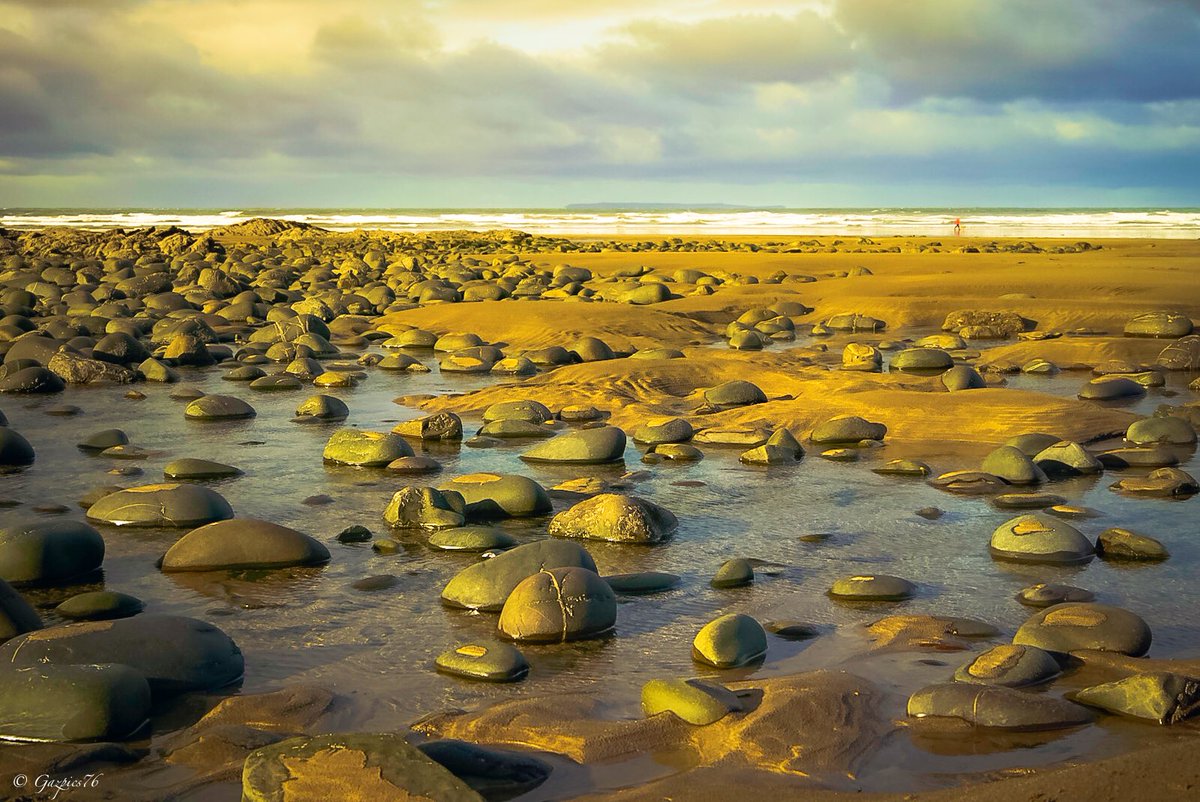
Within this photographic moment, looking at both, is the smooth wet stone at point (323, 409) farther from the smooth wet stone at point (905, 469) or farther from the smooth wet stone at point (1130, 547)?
the smooth wet stone at point (1130, 547)

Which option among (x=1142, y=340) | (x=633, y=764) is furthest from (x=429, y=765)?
(x=1142, y=340)

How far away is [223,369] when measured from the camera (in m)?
12.0

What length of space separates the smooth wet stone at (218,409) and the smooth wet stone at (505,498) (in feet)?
11.3

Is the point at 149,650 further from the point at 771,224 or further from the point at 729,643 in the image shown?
the point at 771,224

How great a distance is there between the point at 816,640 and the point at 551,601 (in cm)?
95

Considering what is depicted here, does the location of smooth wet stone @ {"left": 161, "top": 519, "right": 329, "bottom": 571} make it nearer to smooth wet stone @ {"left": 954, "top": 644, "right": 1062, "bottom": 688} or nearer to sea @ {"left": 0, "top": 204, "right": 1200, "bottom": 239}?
smooth wet stone @ {"left": 954, "top": 644, "right": 1062, "bottom": 688}

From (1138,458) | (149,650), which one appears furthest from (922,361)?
(149,650)

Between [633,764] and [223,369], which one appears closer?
[633,764]

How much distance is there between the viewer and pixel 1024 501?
6145mm

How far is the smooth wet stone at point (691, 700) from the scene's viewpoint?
137 inches

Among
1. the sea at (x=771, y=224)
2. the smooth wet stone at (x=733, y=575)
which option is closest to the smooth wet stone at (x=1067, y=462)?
the smooth wet stone at (x=733, y=575)

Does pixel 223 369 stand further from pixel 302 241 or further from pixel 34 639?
pixel 302 241

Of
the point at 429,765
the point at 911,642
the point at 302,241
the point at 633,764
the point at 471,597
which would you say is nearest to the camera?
the point at 429,765

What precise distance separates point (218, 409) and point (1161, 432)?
21.4 ft
